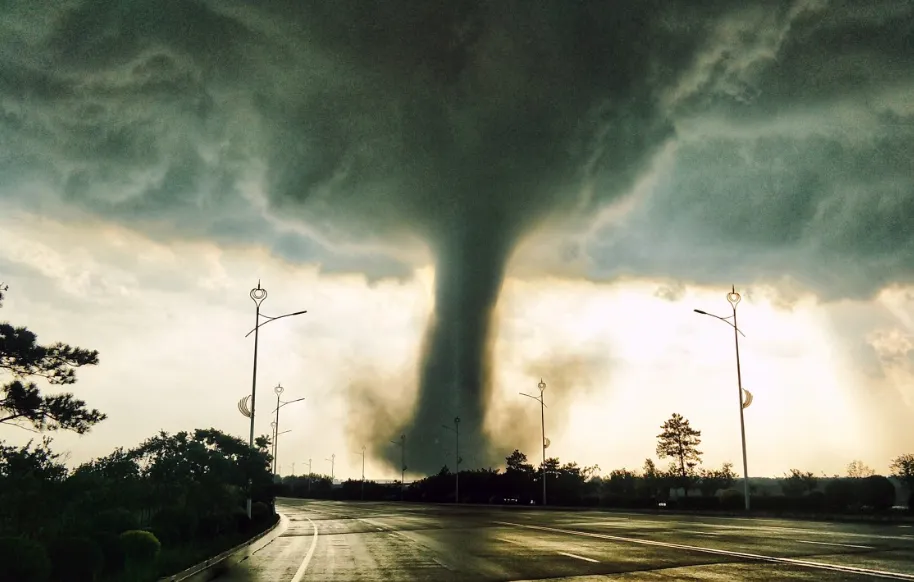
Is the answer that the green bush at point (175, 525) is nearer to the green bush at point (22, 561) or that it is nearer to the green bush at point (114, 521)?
the green bush at point (114, 521)

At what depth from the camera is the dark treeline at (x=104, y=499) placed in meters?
14.1

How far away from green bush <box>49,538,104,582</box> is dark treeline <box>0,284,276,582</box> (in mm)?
18

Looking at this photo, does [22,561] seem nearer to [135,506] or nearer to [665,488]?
[135,506]

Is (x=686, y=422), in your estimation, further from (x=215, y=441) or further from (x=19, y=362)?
(x=19, y=362)

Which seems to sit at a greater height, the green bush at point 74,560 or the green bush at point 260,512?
the green bush at point 74,560

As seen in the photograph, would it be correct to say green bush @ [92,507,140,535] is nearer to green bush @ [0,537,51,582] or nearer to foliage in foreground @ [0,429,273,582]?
foliage in foreground @ [0,429,273,582]

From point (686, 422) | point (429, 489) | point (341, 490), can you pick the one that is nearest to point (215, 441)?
point (686, 422)

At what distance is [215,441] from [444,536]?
14.8 meters

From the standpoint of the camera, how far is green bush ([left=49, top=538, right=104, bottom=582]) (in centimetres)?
1382

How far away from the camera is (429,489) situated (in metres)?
133

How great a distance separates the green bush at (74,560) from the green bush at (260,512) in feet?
95.8

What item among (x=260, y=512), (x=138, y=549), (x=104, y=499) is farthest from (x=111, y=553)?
(x=260, y=512)

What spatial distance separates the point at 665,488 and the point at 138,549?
90.4m

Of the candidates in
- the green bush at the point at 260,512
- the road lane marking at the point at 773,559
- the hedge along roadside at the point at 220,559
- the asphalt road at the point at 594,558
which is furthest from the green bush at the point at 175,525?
the road lane marking at the point at 773,559
